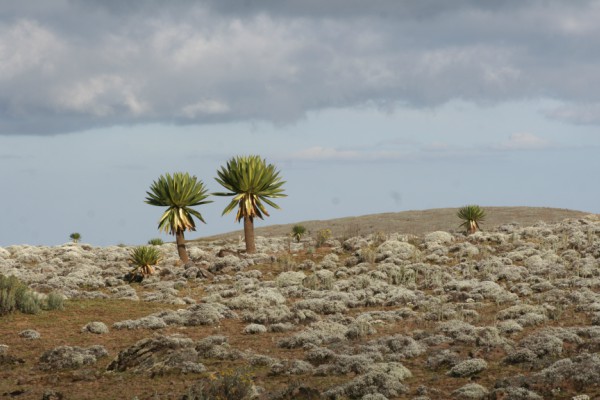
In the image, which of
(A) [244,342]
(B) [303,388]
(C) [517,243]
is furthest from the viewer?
(C) [517,243]

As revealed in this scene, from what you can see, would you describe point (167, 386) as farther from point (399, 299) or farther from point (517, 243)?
point (517, 243)

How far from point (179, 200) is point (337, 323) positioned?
55.8 ft

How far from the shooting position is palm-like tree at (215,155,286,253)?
36281 mm

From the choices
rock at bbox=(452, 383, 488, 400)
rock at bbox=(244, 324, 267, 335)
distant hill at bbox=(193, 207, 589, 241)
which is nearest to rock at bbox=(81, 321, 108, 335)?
rock at bbox=(244, 324, 267, 335)

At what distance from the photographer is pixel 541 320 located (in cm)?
2070

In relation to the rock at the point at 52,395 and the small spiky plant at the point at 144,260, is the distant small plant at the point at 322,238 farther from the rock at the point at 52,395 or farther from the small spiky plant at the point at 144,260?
the rock at the point at 52,395

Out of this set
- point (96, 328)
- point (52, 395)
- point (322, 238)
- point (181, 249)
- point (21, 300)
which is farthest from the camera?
point (322, 238)

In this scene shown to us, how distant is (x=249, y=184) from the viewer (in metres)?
36.4

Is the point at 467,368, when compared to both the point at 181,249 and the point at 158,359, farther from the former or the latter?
the point at 181,249

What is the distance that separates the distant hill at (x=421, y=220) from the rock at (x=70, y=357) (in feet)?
116

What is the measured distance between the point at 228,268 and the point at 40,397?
791 inches

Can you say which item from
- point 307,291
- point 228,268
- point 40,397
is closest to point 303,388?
point 40,397

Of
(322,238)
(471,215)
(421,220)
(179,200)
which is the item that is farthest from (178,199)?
(421,220)

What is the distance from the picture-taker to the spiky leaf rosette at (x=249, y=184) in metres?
36.2
